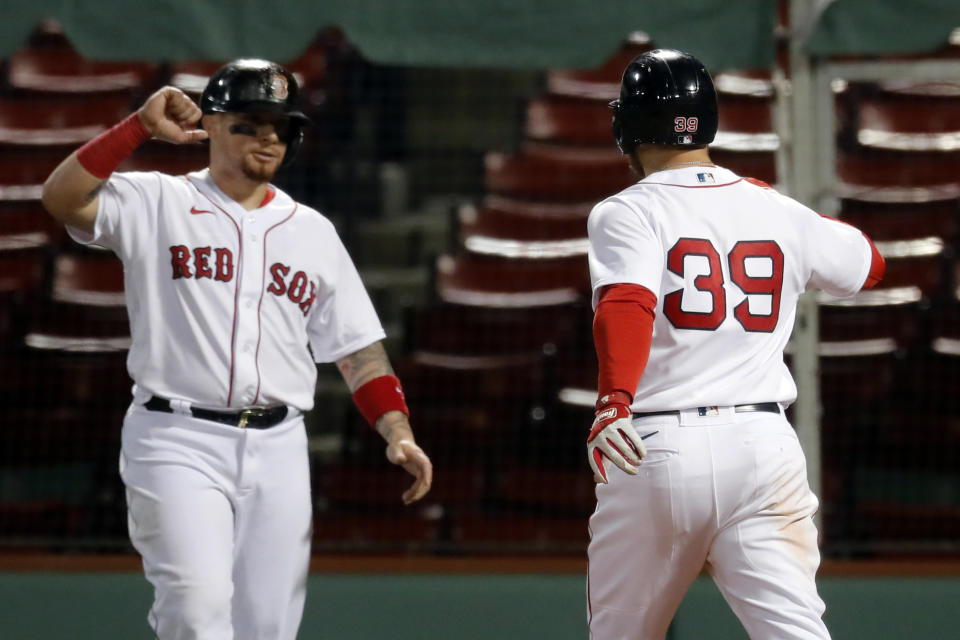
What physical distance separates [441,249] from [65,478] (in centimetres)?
228

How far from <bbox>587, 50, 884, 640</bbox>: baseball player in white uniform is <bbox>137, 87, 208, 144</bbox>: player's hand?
2.81ft

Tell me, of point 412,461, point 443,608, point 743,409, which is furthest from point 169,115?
point 443,608

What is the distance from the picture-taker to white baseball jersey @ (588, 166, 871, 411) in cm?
225

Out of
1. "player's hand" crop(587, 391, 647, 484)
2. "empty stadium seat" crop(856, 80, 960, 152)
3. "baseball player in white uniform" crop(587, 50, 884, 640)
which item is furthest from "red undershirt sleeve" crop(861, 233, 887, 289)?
"empty stadium seat" crop(856, 80, 960, 152)

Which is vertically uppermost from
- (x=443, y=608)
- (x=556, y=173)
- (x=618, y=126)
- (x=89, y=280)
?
(x=556, y=173)

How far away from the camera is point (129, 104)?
6395mm

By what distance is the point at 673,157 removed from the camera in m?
2.42

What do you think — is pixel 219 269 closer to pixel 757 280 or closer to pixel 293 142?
pixel 293 142

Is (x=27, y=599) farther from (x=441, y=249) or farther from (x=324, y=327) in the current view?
(x=441, y=249)

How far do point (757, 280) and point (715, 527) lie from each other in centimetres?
45

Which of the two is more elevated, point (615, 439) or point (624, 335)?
point (624, 335)

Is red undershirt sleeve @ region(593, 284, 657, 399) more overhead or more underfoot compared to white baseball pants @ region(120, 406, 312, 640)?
more overhead

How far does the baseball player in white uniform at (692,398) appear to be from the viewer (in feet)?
7.16

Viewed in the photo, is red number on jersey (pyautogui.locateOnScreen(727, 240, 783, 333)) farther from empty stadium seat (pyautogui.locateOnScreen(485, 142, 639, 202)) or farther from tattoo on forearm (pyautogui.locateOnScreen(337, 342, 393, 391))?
empty stadium seat (pyautogui.locateOnScreen(485, 142, 639, 202))
